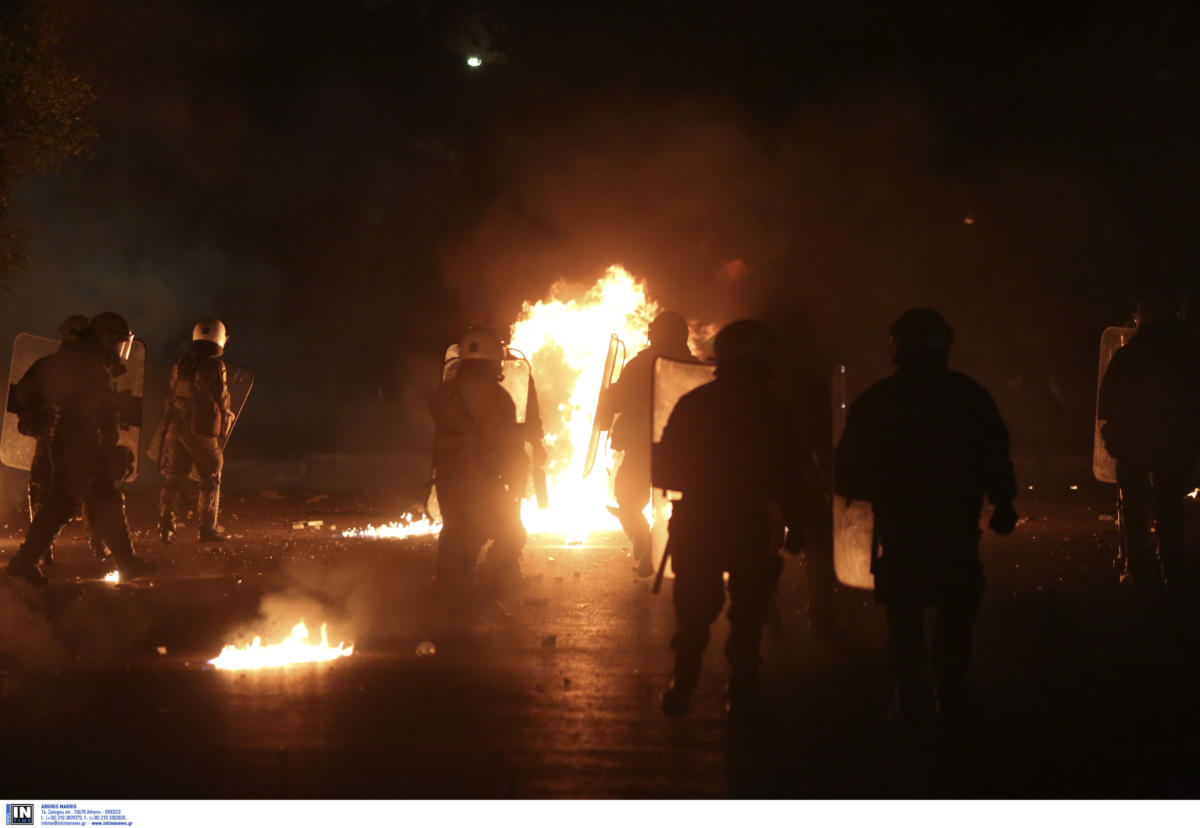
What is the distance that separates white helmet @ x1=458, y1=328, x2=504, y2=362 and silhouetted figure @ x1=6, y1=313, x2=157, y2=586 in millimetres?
2983

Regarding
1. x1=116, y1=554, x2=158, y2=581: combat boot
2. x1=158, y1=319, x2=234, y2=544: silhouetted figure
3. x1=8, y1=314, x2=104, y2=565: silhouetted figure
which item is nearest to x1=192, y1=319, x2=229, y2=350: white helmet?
x1=158, y1=319, x2=234, y2=544: silhouetted figure

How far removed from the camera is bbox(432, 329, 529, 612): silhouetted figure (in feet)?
28.9

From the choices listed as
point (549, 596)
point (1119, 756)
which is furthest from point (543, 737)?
point (549, 596)

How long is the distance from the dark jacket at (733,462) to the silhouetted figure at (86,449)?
19.1 ft

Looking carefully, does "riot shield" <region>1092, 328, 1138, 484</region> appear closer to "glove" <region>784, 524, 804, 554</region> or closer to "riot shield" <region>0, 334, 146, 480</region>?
"glove" <region>784, 524, 804, 554</region>

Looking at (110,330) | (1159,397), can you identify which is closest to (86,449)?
(110,330)

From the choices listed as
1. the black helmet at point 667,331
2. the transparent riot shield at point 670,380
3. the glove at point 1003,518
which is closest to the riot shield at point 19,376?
the black helmet at point 667,331

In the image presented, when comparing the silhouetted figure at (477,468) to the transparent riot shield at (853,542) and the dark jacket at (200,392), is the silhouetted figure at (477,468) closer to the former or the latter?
the transparent riot shield at (853,542)

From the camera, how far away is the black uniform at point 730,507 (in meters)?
5.85

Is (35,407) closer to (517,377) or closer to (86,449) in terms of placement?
(86,449)

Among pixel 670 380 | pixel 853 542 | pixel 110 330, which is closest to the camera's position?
pixel 853 542

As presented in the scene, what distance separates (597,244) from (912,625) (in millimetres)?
23911

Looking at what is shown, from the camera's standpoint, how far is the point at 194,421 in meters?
13.0

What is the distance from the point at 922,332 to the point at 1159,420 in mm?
4485
